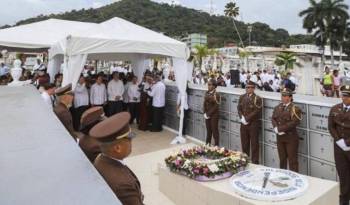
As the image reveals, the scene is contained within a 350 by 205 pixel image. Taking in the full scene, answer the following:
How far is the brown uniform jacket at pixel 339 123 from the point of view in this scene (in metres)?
4.61

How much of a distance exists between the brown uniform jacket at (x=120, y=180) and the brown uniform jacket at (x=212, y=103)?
5.65 m

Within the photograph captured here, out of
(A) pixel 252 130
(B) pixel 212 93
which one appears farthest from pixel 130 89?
(A) pixel 252 130

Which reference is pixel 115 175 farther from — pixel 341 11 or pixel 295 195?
pixel 341 11

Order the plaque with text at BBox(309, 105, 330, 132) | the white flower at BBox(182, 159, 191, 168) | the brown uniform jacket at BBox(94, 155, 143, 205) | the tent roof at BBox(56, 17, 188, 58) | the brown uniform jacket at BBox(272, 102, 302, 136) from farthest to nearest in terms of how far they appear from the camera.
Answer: the tent roof at BBox(56, 17, 188, 58)
the brown uniform jacket at BBox(272, 102, 302, 136)
the plaque with text at BBox(309, 105, 330, 132)
the white flower at BBox(182, 159, 191, 168)
the brown uniform jacket at BBox(94, 155, 143, 205)

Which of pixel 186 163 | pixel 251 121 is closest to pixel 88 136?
pixel 186 163

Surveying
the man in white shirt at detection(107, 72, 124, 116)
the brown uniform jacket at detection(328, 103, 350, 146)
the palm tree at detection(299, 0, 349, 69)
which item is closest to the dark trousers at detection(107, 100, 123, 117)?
the man in white shirt at detection(107, 72, 124, 116)

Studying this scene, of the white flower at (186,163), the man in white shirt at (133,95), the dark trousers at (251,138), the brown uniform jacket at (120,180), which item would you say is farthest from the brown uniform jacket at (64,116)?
the man in white shirt at (133,95)

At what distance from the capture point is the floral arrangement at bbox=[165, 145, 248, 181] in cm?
464

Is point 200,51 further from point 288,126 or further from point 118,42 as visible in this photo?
point 288,126

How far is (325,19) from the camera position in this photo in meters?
52.6

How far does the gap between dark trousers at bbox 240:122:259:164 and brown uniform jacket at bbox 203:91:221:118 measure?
3.33 feet

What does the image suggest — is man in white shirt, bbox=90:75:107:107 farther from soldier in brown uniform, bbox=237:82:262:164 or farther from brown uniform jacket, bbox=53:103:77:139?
brown uniform jacket, bbox=53:103:77:139

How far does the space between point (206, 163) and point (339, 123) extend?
1.91 meters

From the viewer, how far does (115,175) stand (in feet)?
6.34
